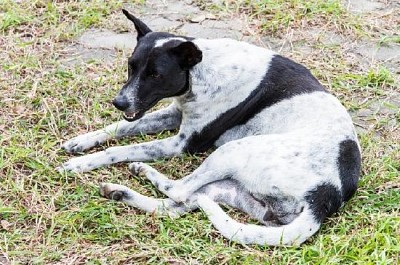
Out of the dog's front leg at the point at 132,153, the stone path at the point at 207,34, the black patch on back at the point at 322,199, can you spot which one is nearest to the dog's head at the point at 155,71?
the dog's front leg at the point at 132,153

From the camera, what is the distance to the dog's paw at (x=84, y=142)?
4984mm

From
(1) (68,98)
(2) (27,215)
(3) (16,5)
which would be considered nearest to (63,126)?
(1) (68,98)

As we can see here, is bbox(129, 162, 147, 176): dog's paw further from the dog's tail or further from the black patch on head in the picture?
the dog's tail

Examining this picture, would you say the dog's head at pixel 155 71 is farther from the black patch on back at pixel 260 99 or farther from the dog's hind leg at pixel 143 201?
the dog's hind leg at pixel 143 201

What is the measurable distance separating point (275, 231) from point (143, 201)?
2.71ft

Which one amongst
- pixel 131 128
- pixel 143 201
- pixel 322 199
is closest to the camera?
pixel 322 199

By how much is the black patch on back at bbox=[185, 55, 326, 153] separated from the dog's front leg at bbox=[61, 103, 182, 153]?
0.38 m

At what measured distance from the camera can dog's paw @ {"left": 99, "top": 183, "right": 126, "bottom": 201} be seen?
4.48 metres

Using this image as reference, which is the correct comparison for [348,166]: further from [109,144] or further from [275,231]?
[109,144]

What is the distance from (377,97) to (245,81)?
4.28ft

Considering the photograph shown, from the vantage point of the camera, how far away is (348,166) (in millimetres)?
4312

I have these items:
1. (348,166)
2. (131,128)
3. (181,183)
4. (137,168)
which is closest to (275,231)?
(348,166)

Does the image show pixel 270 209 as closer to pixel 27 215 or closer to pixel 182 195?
pixel 182 195

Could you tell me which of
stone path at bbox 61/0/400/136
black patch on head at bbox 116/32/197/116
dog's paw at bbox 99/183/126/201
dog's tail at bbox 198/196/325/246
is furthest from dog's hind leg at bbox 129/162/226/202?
stone path at bbox 61/0/400/136
